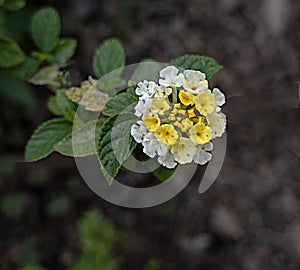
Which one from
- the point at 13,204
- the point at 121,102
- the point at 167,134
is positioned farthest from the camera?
the point at 13,204

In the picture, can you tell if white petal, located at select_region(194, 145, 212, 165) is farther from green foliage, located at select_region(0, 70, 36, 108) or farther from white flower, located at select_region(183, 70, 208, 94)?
green foliage, located at select_region(0, 70, 36, 108)

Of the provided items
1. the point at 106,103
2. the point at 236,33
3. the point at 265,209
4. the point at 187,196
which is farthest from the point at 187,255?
the point at 106,103

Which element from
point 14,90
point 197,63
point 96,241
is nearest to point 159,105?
point 197,63

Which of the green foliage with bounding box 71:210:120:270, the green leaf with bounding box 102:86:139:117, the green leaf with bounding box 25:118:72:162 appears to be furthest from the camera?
the green foliage with bounding box 71:210:120:270

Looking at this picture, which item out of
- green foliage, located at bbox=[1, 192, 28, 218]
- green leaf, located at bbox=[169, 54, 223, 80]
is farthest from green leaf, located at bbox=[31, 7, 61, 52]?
green foliage, located at bbox=[1, 192, 28, 218]

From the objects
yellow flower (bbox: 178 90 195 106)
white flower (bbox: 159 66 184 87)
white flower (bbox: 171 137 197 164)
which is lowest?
white flower (bbox: 171 137 197 164)

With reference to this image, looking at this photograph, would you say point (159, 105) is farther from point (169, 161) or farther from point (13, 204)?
point (13, 204)
